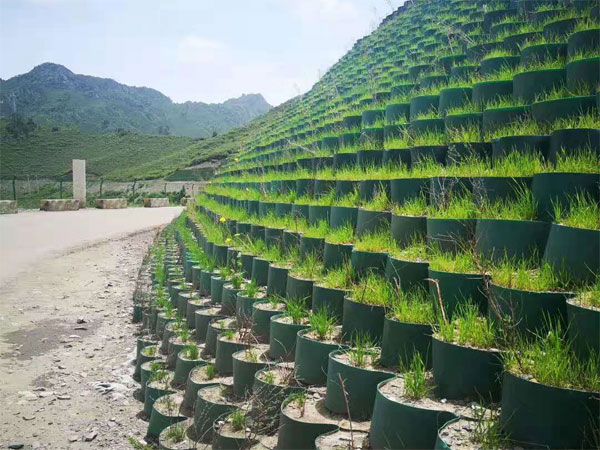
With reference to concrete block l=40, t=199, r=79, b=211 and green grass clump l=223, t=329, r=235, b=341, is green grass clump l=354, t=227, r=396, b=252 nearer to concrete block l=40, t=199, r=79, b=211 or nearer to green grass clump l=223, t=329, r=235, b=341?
green grass clump l=223, t=329, r=235, b=341

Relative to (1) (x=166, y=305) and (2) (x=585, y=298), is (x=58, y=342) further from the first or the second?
(2) (x=585, y=298)

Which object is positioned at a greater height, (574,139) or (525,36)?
(525,36)

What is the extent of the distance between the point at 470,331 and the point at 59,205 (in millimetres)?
21401

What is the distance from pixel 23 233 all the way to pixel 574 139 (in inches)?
557

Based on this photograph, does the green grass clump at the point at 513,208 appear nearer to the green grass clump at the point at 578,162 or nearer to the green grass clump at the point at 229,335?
the green grass clump at the point at 578,162

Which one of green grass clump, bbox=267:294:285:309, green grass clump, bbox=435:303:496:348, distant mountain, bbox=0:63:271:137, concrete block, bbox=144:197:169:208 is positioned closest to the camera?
green grass clump, bbox=435:303:496:348

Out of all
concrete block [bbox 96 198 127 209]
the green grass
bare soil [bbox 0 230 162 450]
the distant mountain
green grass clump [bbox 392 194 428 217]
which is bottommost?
bare soil [bbox 0 230 162 450]

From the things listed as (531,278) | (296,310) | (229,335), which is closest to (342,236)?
(296,310)

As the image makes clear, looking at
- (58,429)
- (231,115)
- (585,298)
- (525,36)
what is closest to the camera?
(585,298)

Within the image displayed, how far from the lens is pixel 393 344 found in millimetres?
2457

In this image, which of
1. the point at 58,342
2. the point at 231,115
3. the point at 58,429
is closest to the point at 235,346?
the point at 58,429

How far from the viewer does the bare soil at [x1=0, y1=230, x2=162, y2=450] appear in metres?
4.33

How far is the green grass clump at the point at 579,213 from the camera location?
86.4 inches

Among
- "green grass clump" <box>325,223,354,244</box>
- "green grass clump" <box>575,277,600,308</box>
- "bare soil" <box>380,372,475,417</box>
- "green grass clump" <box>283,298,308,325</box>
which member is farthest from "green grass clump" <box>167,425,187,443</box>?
"green grass clump" <box>575,277,600,308</box>
